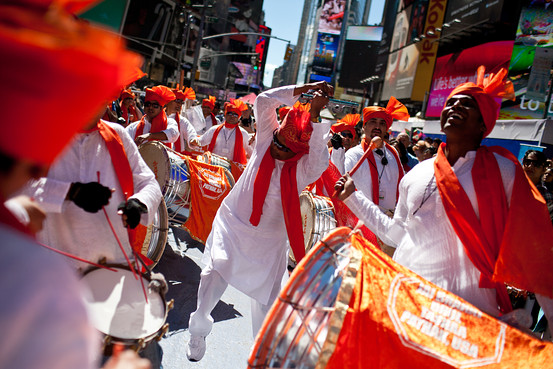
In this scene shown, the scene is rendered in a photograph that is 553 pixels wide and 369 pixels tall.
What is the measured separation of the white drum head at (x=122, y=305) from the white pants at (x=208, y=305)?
3.74 feet

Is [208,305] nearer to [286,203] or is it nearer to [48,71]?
[286,203]

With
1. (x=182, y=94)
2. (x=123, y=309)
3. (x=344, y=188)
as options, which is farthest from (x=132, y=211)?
(x=182, y=94)

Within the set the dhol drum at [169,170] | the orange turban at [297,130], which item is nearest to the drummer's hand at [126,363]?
the orange turban at [297,130]

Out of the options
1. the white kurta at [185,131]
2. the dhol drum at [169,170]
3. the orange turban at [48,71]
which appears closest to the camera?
the orange turban at [48,71]

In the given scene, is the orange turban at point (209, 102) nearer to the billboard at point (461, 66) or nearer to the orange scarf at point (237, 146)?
the orange scarf at point (237, 146)

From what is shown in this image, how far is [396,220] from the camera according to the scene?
2.70 meters

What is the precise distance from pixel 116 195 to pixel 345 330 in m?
1.57

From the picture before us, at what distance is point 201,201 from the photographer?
5691 mm

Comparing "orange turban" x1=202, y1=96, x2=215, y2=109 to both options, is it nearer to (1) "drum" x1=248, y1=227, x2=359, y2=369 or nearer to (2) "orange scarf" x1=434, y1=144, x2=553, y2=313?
(2) "orange scarf" x1=434, y1=144, x2=553, y2=313

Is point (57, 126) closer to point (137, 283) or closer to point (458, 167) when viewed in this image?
point (137, 283)

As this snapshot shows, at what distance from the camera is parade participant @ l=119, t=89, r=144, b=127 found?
9250 mm

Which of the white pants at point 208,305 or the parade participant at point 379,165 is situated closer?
the white pants at point 208,305

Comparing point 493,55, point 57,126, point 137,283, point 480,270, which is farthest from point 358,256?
point 493,55

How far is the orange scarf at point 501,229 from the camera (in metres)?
2.11
